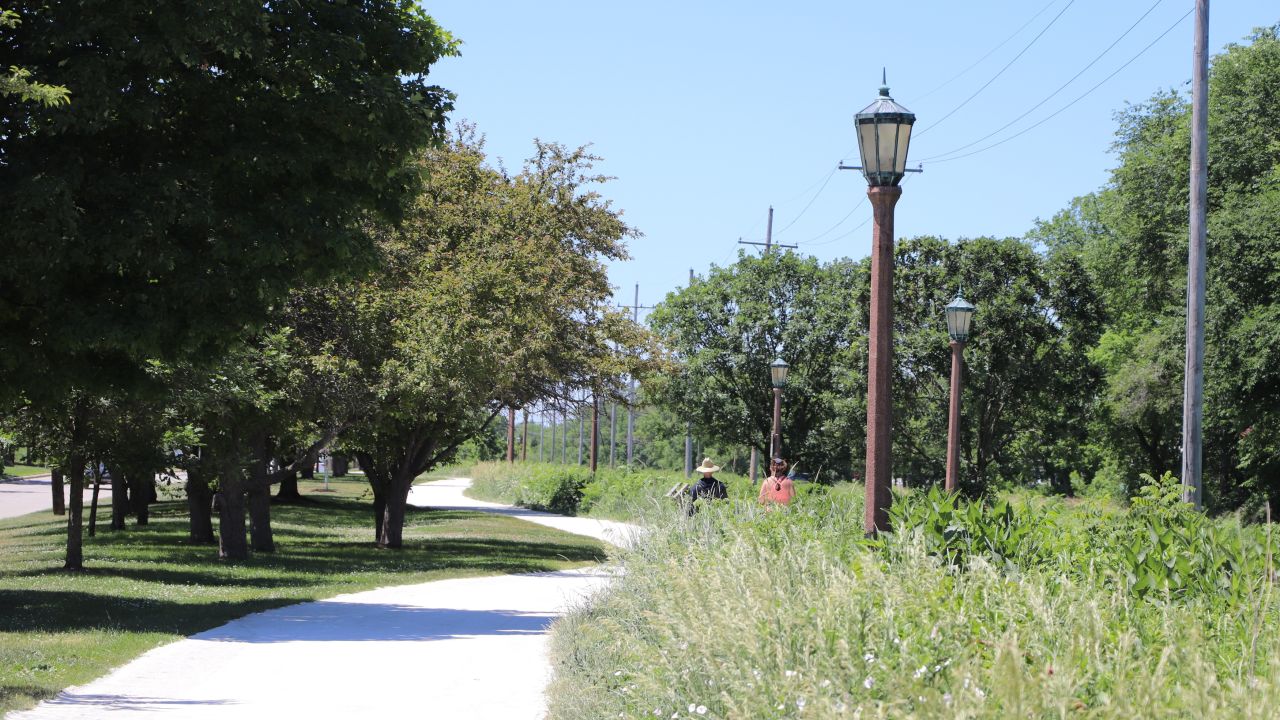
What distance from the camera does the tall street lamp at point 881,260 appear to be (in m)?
8.88

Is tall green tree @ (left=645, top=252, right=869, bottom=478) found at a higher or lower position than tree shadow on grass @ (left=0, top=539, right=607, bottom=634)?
higher

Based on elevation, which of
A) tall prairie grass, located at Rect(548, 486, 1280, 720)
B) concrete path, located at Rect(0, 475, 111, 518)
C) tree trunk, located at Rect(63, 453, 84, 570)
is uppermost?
tall prairie grass, located at Rect(548, 486, 1280, 720)

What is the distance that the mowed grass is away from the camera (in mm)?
11766

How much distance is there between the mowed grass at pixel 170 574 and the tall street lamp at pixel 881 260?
621 centimetres

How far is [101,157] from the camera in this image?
12336 millimetres

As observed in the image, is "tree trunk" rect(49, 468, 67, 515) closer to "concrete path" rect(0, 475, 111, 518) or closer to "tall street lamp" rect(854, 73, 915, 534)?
"concrete path" rect(0, 475, 111, 518)

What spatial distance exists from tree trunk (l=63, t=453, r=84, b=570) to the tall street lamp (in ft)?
48.6

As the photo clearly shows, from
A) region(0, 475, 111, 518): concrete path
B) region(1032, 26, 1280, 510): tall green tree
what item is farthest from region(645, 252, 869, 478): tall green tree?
region(0, 475, 111, 518): concrete path

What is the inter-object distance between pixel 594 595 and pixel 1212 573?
6.71m

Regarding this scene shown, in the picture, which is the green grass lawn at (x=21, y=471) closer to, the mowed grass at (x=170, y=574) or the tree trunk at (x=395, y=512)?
the mowed grass at (x=170, y=574)

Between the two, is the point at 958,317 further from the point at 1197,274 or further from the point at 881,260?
the point at 881,260

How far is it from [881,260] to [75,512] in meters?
15.8

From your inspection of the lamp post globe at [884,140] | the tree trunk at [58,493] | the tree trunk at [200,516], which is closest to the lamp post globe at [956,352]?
the lamp post globe at [884,140]

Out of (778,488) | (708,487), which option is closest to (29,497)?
(708,487)
